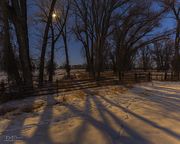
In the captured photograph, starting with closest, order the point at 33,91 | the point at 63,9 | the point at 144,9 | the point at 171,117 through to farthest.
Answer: the point at 171,117
the point at 33,91
the point at 144,9
the point at 63,9

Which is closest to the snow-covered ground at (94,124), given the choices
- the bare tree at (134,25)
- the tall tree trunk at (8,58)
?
the tall tree trunk at (8,58)

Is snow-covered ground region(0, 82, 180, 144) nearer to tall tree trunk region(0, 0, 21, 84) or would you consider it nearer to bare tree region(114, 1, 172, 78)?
tall tree trunk region(0, 0, 21, 84)

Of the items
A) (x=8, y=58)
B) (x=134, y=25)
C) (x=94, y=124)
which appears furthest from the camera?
(x=134, y=25)

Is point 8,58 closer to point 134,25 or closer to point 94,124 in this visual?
point 94,124

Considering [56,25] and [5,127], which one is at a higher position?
[56,25]

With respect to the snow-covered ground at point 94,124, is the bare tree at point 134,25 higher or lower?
higher

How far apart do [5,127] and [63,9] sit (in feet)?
97.0

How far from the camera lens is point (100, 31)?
26.6 m

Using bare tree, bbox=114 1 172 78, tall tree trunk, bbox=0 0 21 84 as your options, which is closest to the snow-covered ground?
tall tree trunk, bbox=0 0 21 84

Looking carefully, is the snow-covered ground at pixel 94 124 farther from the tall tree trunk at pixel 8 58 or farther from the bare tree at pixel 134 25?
the bare tree at pixel 134 25

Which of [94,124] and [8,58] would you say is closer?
[94,124]

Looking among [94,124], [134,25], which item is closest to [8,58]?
[94,124]

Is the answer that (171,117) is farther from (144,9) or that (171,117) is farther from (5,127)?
(144,9)

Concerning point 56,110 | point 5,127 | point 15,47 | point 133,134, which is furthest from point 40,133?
point 15,47
